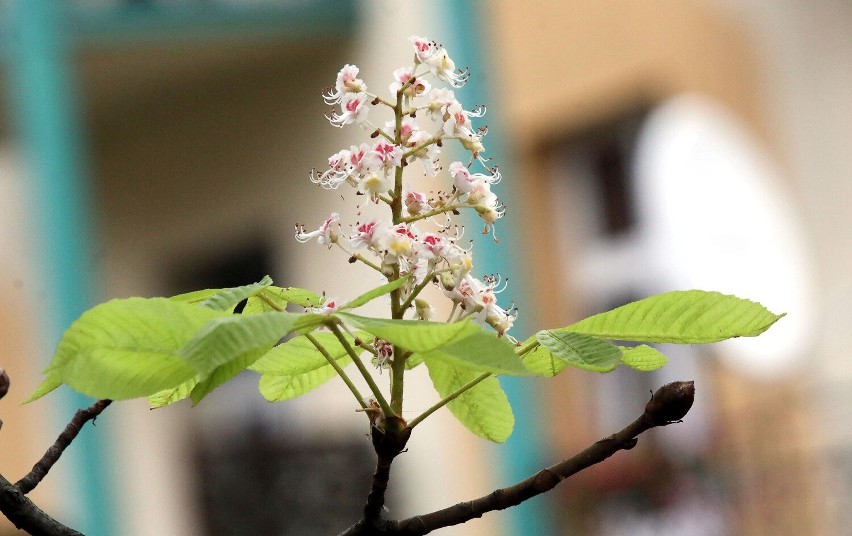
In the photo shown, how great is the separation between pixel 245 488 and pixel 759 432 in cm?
145

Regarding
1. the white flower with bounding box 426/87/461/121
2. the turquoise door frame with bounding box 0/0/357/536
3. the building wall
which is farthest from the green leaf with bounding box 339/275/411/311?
the building wall

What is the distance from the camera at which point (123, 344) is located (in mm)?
409

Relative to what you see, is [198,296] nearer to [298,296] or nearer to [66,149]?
[298,296]

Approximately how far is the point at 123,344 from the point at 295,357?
133 millimetres

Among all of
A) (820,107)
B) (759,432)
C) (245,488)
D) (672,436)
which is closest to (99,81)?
(245,488)

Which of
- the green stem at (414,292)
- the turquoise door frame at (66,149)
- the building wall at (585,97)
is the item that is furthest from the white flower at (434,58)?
the building wall at (585,97)

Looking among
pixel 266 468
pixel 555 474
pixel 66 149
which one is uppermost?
pixel 66 149

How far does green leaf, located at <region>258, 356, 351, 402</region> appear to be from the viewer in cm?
57

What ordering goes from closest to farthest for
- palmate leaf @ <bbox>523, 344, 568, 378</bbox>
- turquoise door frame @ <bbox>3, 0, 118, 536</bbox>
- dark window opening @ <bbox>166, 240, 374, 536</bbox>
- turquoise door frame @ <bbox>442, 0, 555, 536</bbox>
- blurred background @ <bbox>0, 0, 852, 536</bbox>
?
palmate leaf @ <bbox>523, 344, 568, 378</bbox>, turquoise door frame @ <bbox>3, 0, 118, 536</bbox>, blurred background @ <bbox>0, 0, 852, 536</bbox>, turquoise door frame @ <bbox>442, 0, 555, 536</bbox>, dark window opening @ <bbox>166, 240, 374, 536</bbox>

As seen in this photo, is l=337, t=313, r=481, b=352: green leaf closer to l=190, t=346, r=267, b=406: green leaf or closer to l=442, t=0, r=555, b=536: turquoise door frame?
l=190, t=346, r=267, b=406: green leaf

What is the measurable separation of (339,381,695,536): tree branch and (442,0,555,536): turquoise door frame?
281 cm

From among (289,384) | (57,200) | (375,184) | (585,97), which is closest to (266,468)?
(57,200)

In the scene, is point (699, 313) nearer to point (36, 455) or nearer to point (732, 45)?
point (36, 455)

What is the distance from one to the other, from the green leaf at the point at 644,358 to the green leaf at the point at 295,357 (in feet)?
0.37
